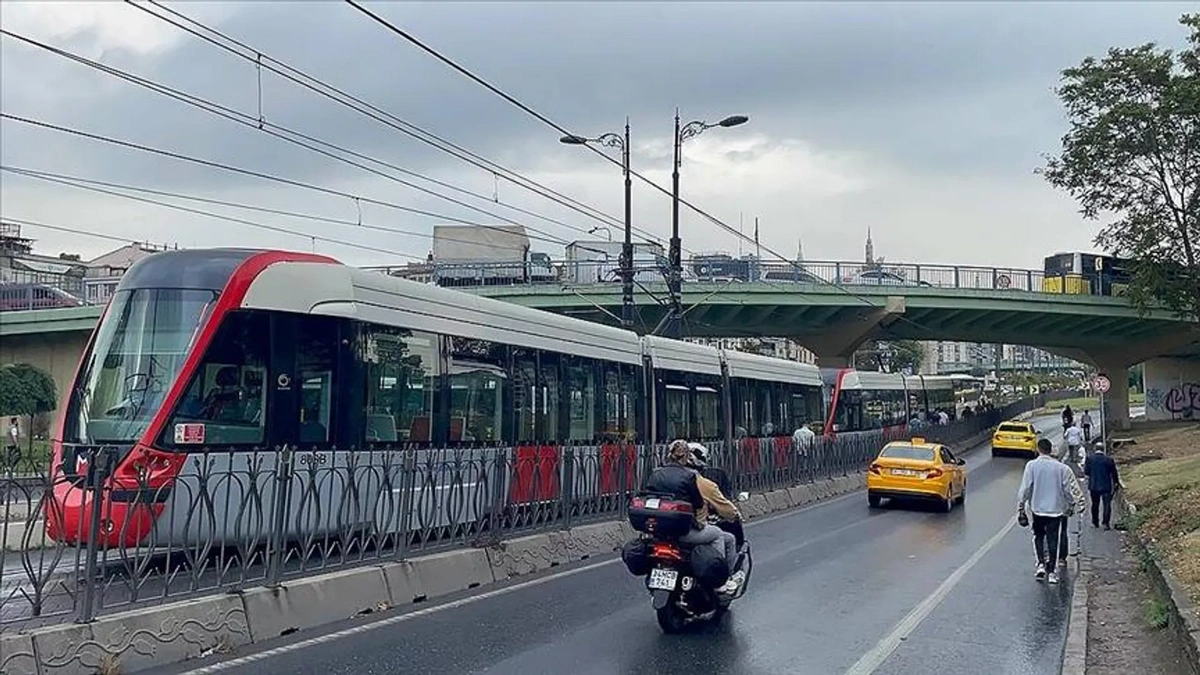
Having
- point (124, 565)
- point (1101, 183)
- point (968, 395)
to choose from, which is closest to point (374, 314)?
point (124, 565)

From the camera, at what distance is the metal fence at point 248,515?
25.4ft

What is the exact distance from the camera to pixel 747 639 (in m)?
9.70

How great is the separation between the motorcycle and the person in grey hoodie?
5664 mm

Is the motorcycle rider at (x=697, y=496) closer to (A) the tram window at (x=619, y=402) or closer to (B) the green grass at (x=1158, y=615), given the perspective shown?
(B) the green grass at (x=1158, y=615)

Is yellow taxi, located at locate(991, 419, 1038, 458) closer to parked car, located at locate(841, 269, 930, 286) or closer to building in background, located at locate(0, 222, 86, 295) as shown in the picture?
parked car, located at locate(841, 269, 930, 286)

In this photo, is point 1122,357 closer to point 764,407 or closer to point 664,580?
point 764,407

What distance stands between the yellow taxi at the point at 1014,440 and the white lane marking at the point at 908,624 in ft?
108

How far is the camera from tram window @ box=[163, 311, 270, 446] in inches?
472

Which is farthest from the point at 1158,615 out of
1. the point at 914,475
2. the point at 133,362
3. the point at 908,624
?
the point at 914,475

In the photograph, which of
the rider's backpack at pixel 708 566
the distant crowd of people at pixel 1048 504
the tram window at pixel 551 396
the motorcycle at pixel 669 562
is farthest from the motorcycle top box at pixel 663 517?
the tram window at pixel 551 396

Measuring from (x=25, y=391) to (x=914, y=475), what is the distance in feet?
112

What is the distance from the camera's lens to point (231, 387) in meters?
12.3

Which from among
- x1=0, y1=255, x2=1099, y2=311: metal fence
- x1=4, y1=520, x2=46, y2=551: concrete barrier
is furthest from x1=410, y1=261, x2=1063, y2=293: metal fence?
x1=4, y1=520, x2=46, y2=551: concrete barrier

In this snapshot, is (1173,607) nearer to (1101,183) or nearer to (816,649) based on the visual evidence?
(816,649)
